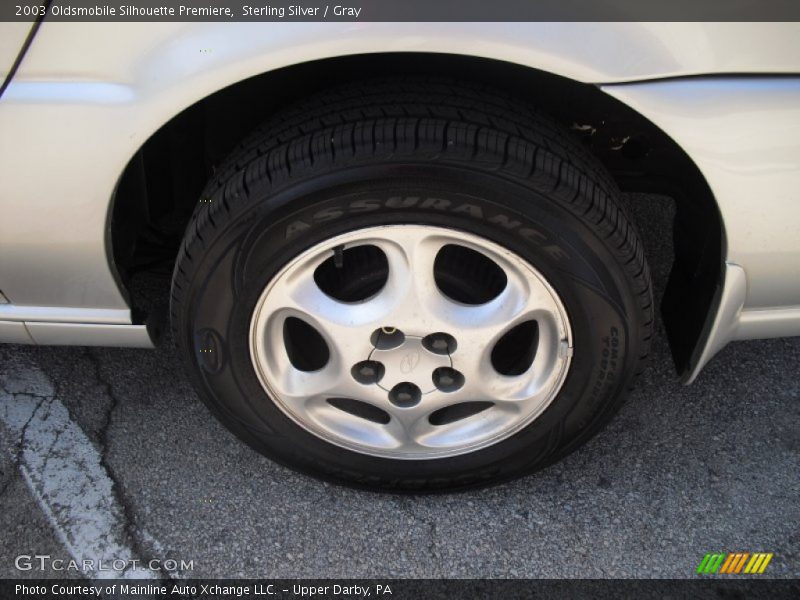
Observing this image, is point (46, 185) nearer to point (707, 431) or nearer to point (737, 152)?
point (737, 152)

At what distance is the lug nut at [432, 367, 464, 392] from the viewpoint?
5.56 ft

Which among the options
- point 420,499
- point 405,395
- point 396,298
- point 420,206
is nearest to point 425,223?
point 420,206

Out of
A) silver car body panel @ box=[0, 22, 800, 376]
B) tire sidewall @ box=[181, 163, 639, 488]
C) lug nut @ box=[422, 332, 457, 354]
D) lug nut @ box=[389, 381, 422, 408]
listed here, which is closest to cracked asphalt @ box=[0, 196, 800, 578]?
tire sidewall @ box=[181, 163, 639, 488]

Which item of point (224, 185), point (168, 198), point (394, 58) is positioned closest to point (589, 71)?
point (394, 58)

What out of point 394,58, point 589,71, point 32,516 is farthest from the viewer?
point 32,516

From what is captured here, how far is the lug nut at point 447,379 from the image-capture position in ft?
5.56

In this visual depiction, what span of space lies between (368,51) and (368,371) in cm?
69

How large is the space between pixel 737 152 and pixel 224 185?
0.97 m

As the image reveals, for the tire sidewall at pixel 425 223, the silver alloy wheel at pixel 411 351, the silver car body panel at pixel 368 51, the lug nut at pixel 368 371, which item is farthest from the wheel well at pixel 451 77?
the lug nut at pixel 368 371

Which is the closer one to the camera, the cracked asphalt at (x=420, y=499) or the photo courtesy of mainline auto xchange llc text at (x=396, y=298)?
the photo courtesy of mainline auto xchange llc text at (x=396, y=298)

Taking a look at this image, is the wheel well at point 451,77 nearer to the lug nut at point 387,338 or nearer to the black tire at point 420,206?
the black tire at point 420,206

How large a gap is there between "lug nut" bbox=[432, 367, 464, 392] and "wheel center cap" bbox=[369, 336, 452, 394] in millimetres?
11

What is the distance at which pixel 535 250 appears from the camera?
4.88 feet

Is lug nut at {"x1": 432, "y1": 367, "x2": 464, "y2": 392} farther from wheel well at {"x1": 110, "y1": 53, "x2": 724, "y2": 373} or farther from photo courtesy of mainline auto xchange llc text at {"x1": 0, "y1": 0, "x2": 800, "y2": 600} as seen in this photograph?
wheel well at {"x1": 110, "y1": 53, "x2": 724, "y2": 373}
